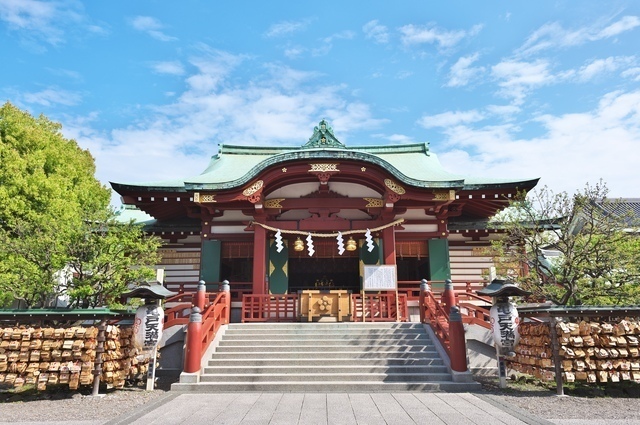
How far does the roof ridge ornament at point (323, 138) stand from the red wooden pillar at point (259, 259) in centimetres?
596

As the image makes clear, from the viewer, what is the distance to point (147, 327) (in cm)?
915

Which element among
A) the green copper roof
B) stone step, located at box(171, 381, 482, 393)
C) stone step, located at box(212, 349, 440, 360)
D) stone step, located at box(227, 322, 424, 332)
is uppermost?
the green copper roof

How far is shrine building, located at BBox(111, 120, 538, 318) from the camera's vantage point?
13547 mm

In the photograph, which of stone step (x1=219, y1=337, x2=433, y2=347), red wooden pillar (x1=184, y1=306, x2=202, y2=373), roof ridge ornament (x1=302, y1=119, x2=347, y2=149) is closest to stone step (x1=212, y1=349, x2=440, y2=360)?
stone step (x1=219, y1=337, x2=433, y2=347)

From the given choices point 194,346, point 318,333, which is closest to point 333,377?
point 318,333

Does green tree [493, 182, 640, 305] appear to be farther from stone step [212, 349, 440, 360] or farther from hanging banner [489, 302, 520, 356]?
stone step [212, 349, 440, 360]

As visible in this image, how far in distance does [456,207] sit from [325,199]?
511 cm

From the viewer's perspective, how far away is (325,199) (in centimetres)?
1434

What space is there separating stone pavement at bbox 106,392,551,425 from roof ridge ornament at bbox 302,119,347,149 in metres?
12.2

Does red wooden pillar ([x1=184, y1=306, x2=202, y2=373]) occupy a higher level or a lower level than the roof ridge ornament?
lower

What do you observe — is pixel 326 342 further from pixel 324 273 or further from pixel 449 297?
pixel 324 273

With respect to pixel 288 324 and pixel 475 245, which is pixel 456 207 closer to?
pixel 475 245

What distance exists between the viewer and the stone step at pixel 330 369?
9047mm

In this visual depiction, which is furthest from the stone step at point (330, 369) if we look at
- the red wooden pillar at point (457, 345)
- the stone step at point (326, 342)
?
the stone step at point (326, 342)
